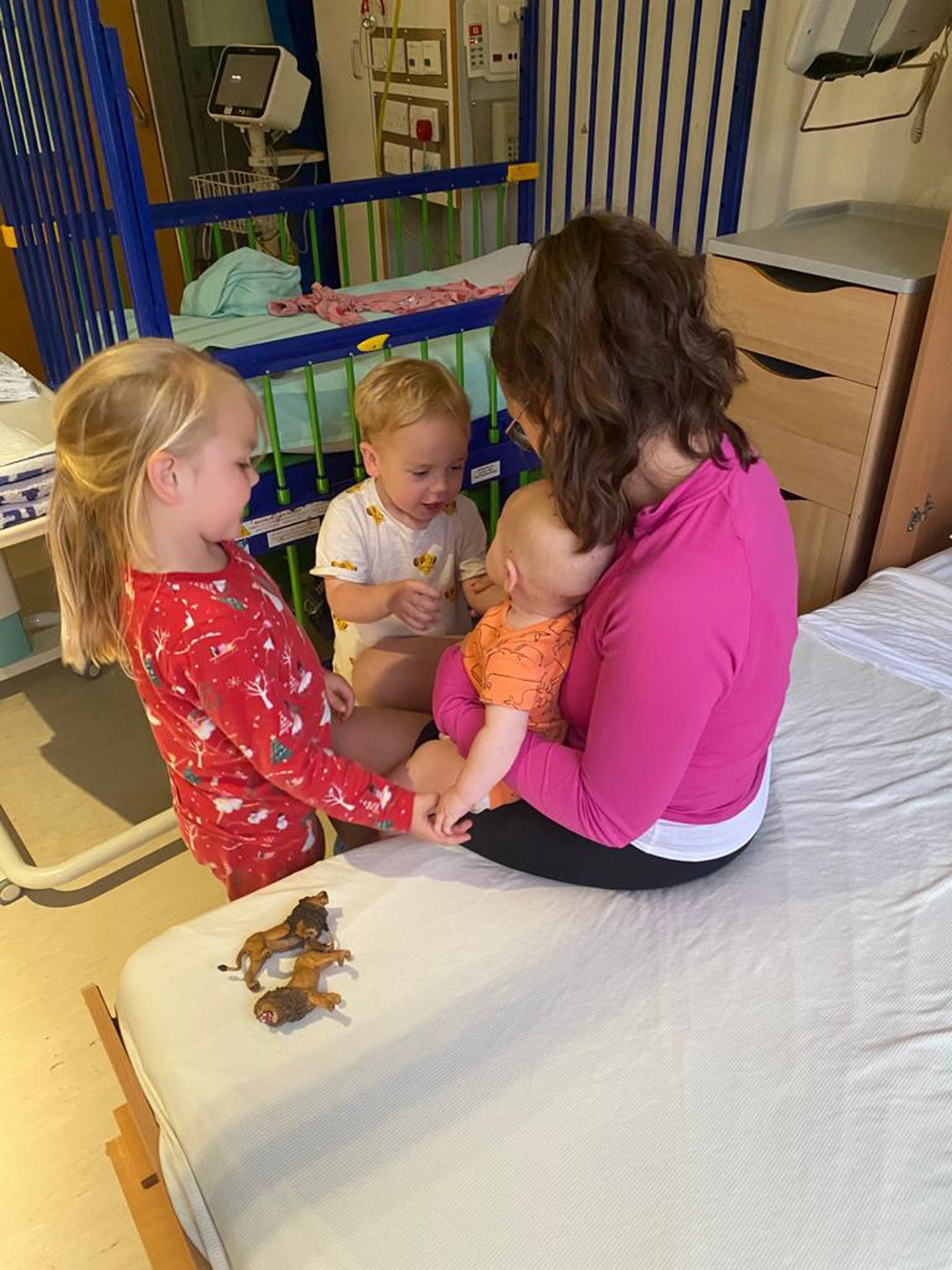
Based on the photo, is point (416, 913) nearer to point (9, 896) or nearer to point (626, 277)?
point (626, 277)

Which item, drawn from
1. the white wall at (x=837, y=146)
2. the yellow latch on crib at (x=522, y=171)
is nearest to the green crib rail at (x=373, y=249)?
the yellow latch on crib at (x=522, y=171)

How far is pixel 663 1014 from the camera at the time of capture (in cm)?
101

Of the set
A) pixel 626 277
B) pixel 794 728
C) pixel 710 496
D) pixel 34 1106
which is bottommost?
pixel 34 1106

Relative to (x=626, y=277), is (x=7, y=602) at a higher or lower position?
lower

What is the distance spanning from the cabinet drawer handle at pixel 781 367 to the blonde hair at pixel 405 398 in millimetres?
842

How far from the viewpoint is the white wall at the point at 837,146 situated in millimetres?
2125

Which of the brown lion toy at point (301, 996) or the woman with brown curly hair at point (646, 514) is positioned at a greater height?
the woman with brown curly hair at point (646, 514)

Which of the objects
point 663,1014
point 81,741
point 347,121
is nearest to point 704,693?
point 663,1014

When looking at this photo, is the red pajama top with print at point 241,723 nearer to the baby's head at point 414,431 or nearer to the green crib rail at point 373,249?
the baby's head at point 414,431

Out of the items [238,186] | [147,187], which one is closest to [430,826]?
[238,186]

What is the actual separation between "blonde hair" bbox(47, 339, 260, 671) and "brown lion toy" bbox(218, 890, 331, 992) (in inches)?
16.8

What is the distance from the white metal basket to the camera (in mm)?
3377

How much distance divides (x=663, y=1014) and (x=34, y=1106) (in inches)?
40.1

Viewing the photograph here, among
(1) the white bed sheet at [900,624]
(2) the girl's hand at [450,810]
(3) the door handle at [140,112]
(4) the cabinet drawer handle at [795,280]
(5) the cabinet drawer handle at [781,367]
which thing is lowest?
(1) the white bed sheet at [900,624]
